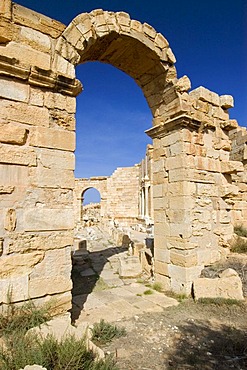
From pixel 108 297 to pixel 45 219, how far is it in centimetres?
229

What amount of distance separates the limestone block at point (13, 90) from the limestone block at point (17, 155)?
60 cm

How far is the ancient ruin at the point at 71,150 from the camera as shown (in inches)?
111

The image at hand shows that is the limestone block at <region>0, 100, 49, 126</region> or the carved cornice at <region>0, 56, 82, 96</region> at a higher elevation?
the carved cornice at <region>0, 56, 82, 96</region>

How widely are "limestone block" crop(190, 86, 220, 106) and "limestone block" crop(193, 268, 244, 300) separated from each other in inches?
134

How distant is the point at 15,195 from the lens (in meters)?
2.82

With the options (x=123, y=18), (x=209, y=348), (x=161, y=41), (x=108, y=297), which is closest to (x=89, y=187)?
(x=108, y=297)

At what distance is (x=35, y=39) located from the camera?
3084 mm

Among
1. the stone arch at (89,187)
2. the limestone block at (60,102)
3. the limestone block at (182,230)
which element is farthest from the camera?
the stone arch at (89,187)

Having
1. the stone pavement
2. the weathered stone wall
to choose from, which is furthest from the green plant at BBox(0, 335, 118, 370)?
the weathered stone wall

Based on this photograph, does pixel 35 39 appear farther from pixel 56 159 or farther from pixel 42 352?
pixel 42 352

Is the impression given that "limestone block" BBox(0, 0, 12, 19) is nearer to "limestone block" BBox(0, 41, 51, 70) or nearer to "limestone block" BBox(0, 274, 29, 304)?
"limestone block" BBox(0, 41, 51, 70)

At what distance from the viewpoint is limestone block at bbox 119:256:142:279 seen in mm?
5691

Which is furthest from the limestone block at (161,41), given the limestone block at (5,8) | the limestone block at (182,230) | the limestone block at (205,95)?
the limestone block at (182,230)

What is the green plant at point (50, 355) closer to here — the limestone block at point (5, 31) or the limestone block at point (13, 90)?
the limestone block at point (13, 90)
